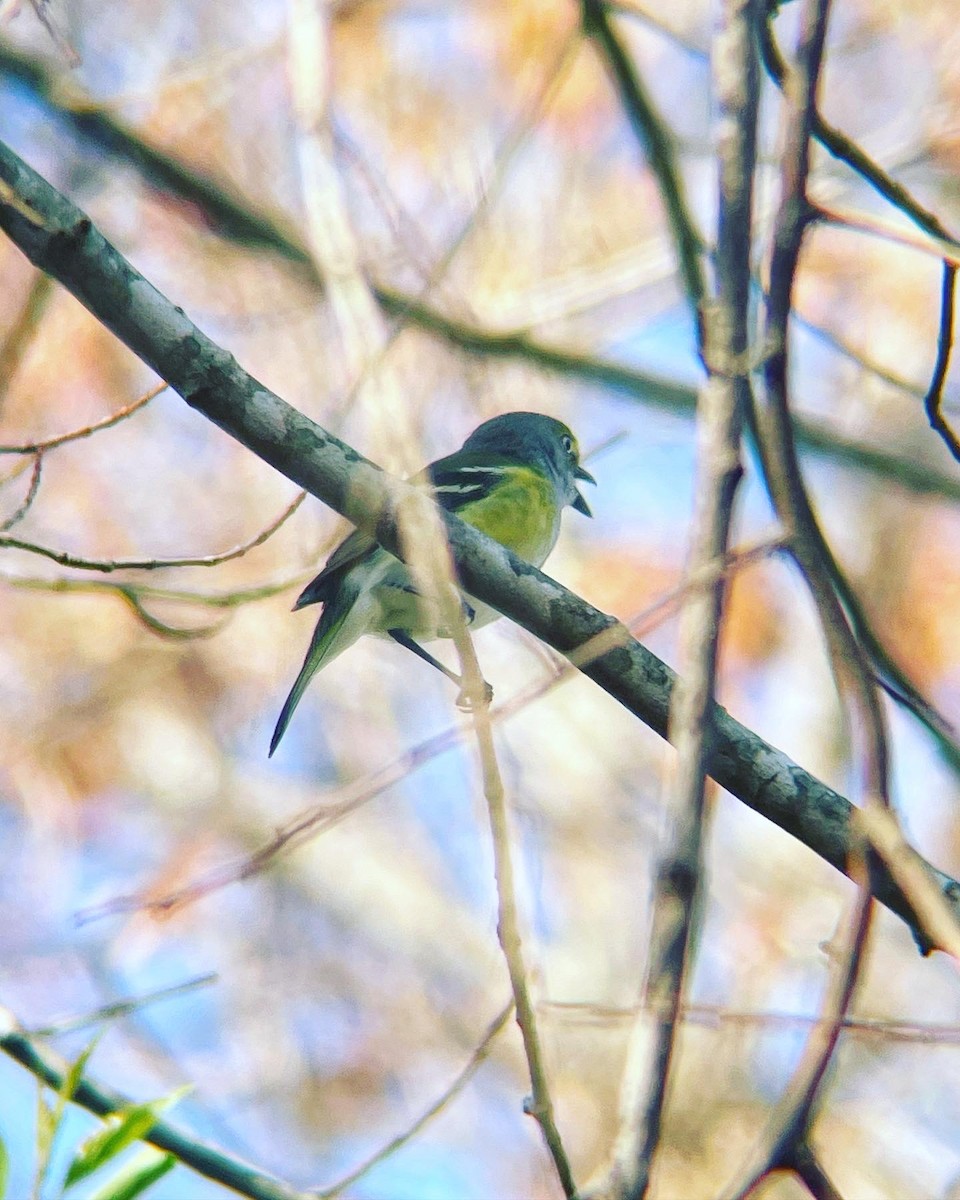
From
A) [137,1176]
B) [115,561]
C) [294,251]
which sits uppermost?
[294,251]

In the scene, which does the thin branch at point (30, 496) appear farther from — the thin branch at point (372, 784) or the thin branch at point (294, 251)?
the thin branch at point (294, 251)

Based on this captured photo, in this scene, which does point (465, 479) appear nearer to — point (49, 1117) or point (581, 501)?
point (581, 501)

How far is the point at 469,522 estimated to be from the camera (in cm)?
510

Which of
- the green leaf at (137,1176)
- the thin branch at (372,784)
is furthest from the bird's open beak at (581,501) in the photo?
the green leaf at (137,1176)

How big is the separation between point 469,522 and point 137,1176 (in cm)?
305

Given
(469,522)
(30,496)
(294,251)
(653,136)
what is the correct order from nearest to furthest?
(30,496), (469,522), (653,136), (294,251)

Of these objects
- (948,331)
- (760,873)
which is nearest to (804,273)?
(760,873)

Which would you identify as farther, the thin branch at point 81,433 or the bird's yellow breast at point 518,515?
the bird's yellow breast at point 518,515

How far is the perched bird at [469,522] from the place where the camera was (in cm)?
445

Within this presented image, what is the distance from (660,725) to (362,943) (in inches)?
237

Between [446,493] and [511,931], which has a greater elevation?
[446,493]

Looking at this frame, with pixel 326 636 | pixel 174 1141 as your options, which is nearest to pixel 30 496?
pixel 326 636

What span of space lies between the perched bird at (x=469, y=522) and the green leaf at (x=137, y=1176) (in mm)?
1641

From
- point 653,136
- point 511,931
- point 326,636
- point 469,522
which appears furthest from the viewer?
point 653,136
